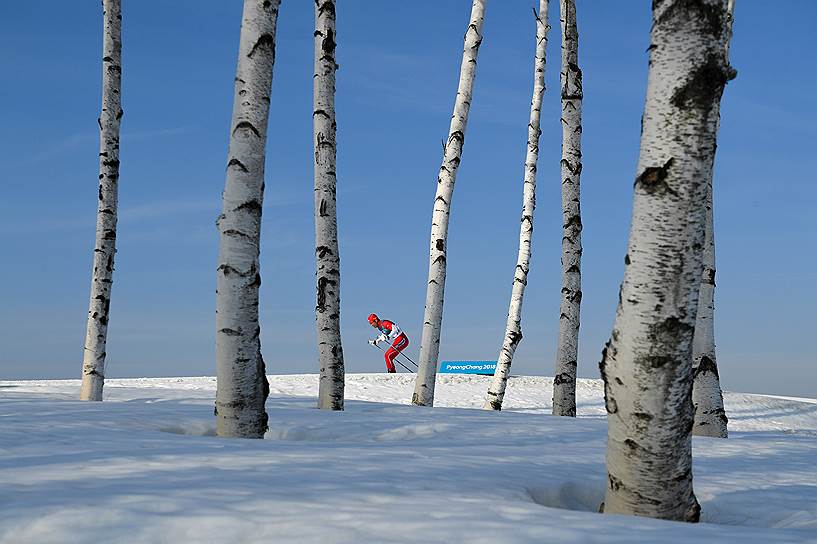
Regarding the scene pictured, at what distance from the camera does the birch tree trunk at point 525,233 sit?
1344 centimetres

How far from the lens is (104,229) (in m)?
10.6

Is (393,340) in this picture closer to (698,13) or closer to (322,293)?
(322,293)

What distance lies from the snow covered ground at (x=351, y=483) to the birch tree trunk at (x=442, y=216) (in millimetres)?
3508

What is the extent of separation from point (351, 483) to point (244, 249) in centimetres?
299

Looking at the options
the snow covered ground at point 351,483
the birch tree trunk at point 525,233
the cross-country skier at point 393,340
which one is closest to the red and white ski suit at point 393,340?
the cross-country skier at point 393,340

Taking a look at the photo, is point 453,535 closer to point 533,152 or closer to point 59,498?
point 59,498

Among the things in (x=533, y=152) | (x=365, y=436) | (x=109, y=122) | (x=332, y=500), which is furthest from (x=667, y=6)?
(x=533, y=152)

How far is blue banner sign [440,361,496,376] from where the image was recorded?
20531mm

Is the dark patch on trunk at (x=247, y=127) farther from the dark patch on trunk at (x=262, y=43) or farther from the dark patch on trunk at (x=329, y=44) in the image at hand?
the dark patch on trunk at (x=329, y=44)

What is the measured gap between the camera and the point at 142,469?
4.21 meters

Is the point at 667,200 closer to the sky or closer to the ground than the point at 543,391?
closer to the sky

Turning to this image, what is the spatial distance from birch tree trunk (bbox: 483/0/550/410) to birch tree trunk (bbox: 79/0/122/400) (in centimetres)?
601

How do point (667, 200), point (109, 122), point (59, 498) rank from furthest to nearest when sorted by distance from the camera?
point (109, 122)
point (667, 200)
point (59, 498)

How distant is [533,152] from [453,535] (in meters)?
12.2
